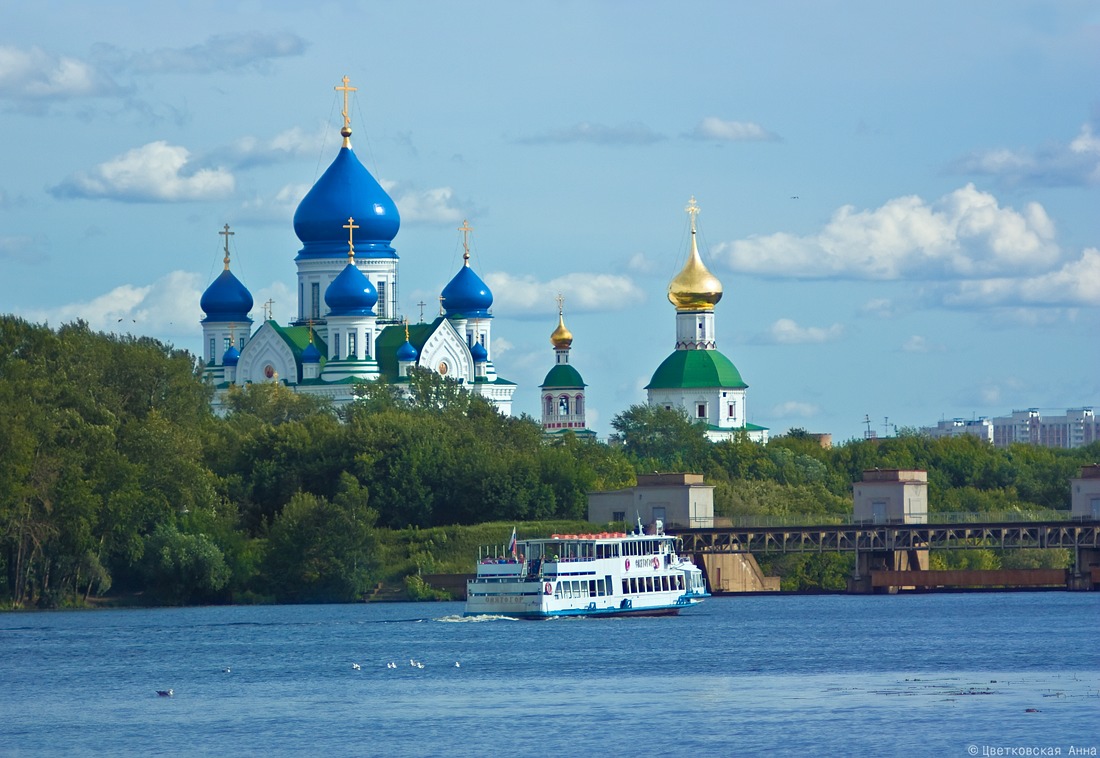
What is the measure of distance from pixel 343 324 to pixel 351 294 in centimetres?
184

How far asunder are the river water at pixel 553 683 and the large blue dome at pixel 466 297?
177 ft

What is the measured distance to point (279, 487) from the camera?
92688 mm

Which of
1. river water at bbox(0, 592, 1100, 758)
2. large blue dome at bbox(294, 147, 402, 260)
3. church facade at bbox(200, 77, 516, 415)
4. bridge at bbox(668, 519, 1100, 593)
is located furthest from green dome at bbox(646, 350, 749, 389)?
river water at bbox(0, 592, 1100, 758)

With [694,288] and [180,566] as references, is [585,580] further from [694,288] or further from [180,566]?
[694,288]

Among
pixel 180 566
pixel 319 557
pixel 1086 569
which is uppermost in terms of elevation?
pixel 319 557

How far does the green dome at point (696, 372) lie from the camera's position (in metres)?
143

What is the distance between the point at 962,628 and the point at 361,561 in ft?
79.2

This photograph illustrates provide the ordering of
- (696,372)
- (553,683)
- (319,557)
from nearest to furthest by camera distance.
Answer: (553,683)
(319,557)
(696,372)

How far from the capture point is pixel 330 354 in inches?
4845

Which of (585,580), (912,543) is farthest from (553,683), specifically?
(912,543)

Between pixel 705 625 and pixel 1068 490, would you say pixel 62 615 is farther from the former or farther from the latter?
pixel 1068 490

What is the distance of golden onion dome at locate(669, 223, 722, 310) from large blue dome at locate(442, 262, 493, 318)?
16.1m

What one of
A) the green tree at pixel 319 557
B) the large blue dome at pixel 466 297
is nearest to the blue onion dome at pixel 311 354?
the large blue dome at pixel 466 297

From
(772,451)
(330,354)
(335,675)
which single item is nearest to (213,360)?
(330,354)
